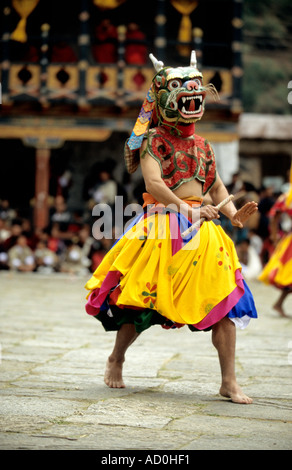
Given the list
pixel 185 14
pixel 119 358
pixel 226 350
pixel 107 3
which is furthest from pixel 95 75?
pixel 226 350

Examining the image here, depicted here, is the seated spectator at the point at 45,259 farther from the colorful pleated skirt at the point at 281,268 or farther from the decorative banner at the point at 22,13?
the colorful pleated skirt at the point at 281,268

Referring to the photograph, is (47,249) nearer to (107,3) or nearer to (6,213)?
(6,213)

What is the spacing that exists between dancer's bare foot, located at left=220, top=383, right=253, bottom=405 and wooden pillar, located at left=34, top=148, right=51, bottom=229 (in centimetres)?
1138

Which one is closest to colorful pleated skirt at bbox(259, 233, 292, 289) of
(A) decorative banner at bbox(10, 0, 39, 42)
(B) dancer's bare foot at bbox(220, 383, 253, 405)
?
(B) dancer's bare foot at bbox(220, 383, 253, 405)

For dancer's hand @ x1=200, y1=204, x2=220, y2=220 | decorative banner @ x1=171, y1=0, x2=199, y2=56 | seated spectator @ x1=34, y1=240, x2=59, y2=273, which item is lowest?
seated spectator @ x1=34, y1=240, x2=59, y2=273

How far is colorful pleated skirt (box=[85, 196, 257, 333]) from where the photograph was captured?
3.97 metres

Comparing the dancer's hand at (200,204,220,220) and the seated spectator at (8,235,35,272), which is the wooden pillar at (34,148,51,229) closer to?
the seated spectator at (8,235,35,272)

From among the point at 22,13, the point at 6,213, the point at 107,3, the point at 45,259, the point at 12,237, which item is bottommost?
the point at 45,259

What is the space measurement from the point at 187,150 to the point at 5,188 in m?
13.5

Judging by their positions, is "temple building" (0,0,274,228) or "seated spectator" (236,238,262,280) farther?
"temple building" (0,0,274,228)

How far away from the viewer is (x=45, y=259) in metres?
13.5

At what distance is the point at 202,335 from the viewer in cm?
675

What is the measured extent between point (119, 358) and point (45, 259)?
30.8 ft

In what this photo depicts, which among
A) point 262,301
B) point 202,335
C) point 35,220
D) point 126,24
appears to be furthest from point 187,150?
point 126,24
